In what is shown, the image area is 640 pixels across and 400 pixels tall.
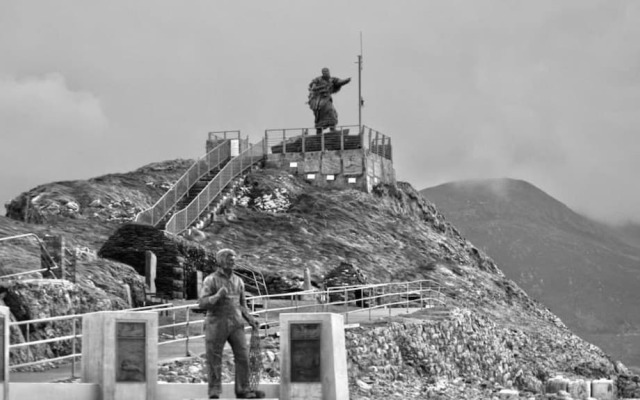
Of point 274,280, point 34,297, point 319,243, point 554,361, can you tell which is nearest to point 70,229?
point 274,280

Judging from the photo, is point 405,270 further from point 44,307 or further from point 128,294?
point 44,307

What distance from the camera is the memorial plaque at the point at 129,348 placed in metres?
23.4

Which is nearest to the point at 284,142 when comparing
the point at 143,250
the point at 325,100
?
the point at 325,100

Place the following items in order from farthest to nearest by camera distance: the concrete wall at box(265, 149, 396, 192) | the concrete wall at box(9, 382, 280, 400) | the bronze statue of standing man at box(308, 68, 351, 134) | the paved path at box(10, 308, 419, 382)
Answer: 1. the bronze statue of standing man at box(308, 68, 351, 134)
2. the concrete wall at box(265, 149, 396, 192)
3. the paved path at box(10, 308, 419, 382)
4. the concrete wall at box(9, 382, 280, 400)

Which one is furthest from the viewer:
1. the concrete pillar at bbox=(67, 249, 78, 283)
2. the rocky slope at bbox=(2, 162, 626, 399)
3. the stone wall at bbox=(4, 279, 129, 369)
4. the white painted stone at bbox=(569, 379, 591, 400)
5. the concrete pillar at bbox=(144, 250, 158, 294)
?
the white painted stone at bbox=(569, 379, 591, 400)

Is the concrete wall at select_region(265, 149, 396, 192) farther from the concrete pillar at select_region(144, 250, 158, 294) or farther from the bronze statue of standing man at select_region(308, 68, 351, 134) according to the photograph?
the concrete pillar at select_region(144, 250, 158, 294)

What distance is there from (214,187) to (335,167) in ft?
24.5

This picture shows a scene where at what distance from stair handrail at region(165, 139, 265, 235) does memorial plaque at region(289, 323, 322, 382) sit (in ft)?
110

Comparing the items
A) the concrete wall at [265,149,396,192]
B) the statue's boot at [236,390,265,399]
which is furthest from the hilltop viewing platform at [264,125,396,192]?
the statue's boot at [236,390,265,399]

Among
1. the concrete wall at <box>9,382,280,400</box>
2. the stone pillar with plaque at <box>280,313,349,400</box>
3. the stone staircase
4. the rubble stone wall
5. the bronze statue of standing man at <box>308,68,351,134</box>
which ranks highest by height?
the bronze statue of standing man at <box>308,68,351,134</box>

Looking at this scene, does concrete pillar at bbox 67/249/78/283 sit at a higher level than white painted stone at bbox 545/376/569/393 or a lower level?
higher

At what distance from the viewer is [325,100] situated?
237ft

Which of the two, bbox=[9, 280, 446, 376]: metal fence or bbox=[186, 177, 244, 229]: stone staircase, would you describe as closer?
bbox=[9, 280, 446, 376]: metal fence

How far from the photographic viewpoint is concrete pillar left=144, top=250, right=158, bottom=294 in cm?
4283
